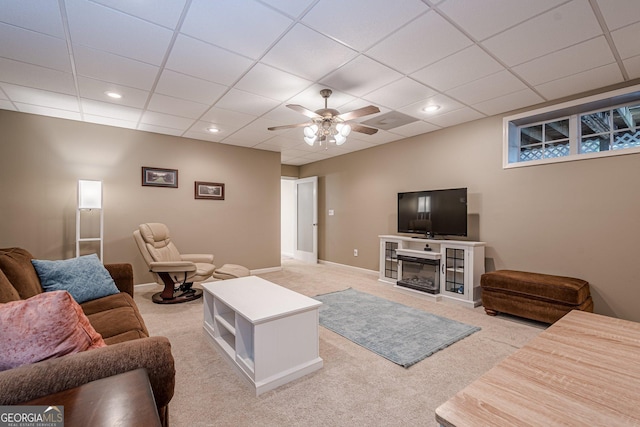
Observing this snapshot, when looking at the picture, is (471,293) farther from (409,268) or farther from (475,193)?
(475,193)

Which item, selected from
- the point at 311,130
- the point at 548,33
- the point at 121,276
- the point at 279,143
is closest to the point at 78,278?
the point at 121,276

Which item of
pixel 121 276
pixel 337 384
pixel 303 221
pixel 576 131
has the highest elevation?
pixel 576 131

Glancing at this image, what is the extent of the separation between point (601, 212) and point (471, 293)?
5.26 feet

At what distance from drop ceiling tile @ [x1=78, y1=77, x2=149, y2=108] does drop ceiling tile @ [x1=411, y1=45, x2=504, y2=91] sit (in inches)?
116

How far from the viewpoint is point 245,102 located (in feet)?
10.9

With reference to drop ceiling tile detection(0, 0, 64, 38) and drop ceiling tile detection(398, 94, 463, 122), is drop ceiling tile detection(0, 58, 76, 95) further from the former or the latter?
drop ceiling tile detection(398, 94, 463, 122)

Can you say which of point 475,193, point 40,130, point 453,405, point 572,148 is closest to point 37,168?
point 40,130

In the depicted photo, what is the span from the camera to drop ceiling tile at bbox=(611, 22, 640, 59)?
2033mm

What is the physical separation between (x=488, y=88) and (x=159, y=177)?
478cm

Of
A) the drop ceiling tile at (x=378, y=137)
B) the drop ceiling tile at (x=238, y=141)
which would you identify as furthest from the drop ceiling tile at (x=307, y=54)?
the drop ceiling tile at (x=238, y=141)

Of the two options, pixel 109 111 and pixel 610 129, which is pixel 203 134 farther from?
pixel 610 129

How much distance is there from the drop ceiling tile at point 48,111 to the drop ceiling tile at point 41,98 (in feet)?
0.34

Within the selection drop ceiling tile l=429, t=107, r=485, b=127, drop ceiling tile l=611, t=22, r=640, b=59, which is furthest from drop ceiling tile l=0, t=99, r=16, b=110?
drop ceiling tile l=611, t=22, r=640, b=59

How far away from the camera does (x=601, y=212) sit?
2.99 m
